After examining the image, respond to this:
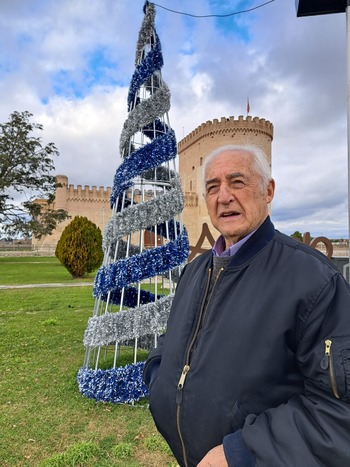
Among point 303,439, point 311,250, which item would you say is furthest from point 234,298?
point 303,439

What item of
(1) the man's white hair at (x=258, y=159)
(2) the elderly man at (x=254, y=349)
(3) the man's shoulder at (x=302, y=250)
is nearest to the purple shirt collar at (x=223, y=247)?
(2) the elderly man at (x=254, y=349)

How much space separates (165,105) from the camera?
4156 mm

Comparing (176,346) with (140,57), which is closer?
(176,346)

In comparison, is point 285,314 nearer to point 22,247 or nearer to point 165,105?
point 165,105

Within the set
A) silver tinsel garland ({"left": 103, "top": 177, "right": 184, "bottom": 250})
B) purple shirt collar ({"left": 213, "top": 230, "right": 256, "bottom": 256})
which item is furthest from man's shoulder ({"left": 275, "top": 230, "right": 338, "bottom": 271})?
silver tinsel garland ({"left": 103, "top": 177, "right": 184, "bottom": 250})

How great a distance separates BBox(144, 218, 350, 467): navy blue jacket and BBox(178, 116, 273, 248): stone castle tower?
111 feet

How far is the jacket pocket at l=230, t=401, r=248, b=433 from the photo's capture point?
3.84ft

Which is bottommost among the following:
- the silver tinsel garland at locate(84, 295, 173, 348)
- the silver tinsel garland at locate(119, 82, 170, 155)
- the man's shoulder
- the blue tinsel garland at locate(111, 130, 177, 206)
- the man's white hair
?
the silver tinsel garland at locate(84, 295, 173, 348)

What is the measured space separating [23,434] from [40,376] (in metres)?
1.49

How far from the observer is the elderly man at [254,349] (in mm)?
1023

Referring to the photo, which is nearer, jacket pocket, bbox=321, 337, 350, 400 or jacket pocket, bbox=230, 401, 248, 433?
jacket pocket, bbox=321, 337, 350, 400

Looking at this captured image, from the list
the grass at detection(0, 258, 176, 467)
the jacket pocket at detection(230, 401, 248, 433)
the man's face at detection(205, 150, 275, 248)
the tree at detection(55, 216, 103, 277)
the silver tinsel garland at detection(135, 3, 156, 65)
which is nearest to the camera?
the jacket pocket at detection(230, 401, 248, 433)

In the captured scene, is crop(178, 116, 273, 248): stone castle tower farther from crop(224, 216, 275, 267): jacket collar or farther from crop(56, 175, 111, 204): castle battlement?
crop(224, 216, 275, 267): jacket collar

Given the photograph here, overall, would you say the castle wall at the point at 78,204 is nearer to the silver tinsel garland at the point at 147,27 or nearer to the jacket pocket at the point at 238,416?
the silver tinsel garland at the point at 147,27
